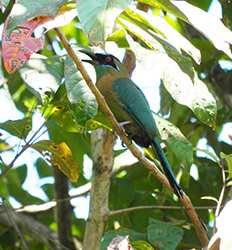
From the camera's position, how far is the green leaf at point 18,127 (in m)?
2.93

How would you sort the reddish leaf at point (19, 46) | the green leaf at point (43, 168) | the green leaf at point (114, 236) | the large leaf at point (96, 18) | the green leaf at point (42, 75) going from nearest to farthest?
the large leaf at point (96, 18) < the reddish leaf at point (19, 46) < the green leaf at point (42, 75) < the green leaf at point (114, 236) < the green leaf at point (43, 168)

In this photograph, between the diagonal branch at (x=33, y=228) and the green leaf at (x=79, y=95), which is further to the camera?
the diagonal branch at (x=33, y=228)

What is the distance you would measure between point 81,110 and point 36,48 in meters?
0.36

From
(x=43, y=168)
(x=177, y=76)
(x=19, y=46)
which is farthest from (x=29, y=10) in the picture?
(x=43, y=168)

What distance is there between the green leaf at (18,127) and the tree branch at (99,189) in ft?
1.02

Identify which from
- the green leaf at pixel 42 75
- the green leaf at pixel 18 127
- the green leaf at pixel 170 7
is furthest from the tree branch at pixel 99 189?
the green leaf at pixel 170 7

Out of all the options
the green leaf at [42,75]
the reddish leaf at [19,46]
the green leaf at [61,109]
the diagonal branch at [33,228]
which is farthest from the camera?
the diagonal branch at [33,228]

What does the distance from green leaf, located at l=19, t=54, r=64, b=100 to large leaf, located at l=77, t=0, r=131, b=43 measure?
0.67 metres

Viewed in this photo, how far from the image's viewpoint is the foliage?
6.31ft

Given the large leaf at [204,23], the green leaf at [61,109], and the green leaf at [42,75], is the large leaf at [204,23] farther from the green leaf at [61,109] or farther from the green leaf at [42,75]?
the green leaf at [61,109]

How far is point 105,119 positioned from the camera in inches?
109

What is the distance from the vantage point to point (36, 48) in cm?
193

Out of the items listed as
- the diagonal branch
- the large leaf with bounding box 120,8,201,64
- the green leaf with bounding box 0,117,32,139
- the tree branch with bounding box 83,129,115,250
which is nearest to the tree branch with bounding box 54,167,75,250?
the diagonal branch

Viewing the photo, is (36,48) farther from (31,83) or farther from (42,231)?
(42,231)
